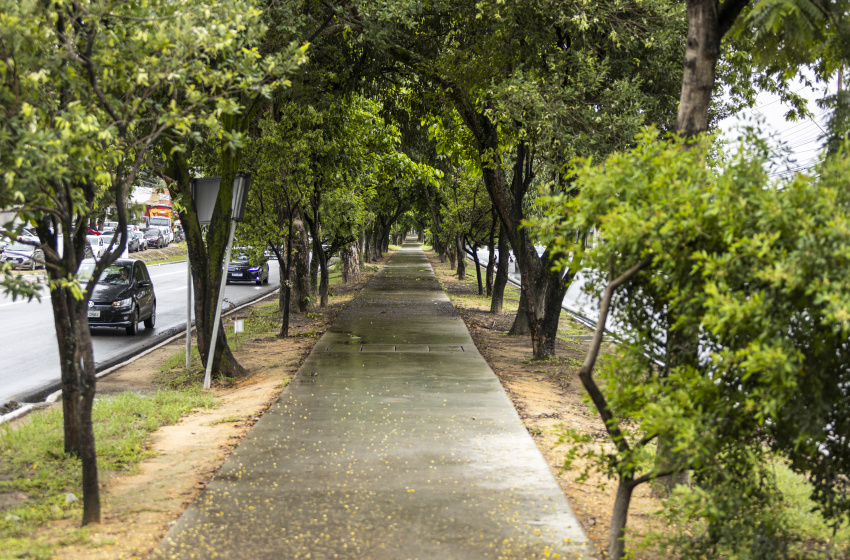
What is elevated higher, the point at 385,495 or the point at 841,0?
the point at 841,0

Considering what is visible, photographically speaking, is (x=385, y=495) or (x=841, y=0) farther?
(x=385, y=495)

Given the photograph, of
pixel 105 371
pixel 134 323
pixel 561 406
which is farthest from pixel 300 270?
pixel 561 406

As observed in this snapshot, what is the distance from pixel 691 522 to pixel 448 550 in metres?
1.86

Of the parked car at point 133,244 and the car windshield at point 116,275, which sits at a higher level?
the parked car at point 133,244

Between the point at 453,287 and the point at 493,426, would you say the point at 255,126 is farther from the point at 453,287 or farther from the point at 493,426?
the point at 453,287

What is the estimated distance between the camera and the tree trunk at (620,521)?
14.8 ft

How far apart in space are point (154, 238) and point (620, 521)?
194 feet

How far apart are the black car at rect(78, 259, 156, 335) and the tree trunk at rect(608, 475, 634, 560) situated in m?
13.2

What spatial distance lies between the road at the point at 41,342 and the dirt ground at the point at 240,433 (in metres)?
0.79

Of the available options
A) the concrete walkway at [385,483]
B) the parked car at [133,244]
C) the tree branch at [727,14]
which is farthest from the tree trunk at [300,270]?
the parked car at [133,244]

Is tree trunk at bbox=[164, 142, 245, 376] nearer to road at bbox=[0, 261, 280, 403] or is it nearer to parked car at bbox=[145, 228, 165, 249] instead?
road at bbox=[0, 261, 280, 403]

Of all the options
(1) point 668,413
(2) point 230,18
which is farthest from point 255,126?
(1) point 668,413

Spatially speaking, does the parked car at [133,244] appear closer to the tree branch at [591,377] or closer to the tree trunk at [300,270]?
the tree trunk at [300,270]

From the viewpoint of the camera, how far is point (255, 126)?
16.9 m
